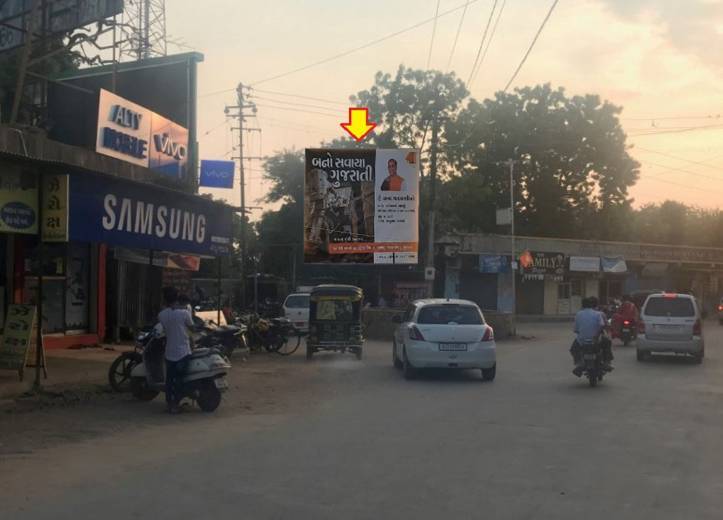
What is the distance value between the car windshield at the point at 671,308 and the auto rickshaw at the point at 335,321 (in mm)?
7521

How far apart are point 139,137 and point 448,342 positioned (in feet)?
29.8

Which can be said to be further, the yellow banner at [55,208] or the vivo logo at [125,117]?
the vivo logo at [125,117]

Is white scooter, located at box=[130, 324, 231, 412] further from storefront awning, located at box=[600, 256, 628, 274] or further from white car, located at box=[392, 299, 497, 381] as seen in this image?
storefront awning, located at box=[600, 256, 628, 274]

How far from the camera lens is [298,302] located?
102ft

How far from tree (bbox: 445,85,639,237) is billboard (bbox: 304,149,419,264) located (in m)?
34.2

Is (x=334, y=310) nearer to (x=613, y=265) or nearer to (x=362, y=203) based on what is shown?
(x=362, y=203)

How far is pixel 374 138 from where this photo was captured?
42.1 m

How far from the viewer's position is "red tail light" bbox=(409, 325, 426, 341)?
51.1ft

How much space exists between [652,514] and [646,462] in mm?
2083

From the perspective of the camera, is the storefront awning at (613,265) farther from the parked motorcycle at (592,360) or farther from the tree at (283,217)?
the parked motorcycle at (592,360)

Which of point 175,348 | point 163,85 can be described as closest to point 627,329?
point 163,85

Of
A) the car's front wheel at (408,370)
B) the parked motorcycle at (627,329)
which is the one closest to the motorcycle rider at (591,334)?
the car's front wheel at (408,370)

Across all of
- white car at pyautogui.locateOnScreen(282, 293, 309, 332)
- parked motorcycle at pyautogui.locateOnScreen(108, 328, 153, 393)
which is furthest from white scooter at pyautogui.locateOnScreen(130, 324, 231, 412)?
white car at pyautogui.locateOnScreen(282, 293, 309, 332)

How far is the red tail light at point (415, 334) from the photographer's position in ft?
51.1
